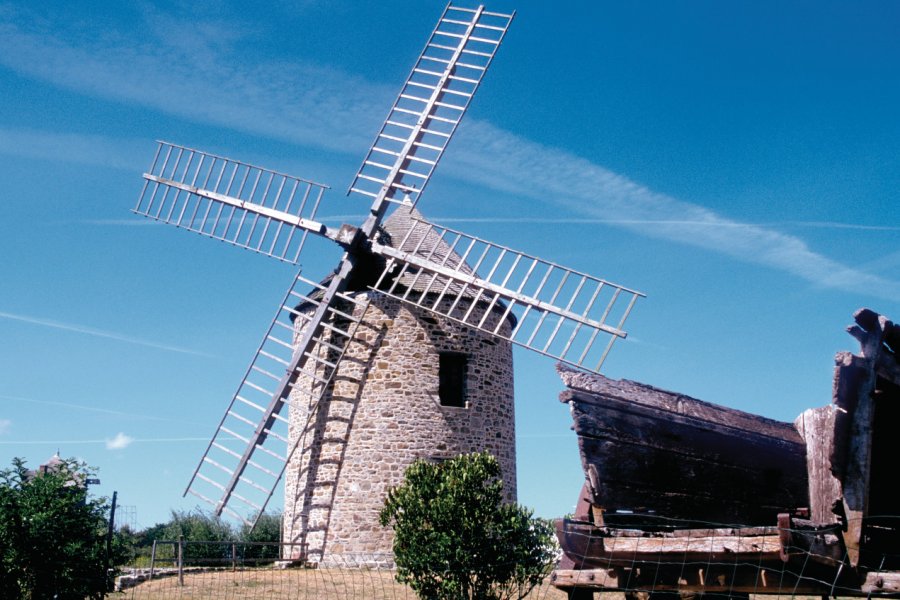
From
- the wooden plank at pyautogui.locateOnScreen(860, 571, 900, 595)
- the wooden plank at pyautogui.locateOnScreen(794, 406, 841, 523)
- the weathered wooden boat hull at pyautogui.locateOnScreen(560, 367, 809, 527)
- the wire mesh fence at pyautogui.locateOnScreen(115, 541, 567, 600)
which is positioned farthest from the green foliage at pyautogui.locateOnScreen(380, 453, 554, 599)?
the wooden plank at pyautogui.locateOnScreen(860, 571, 900, 595)

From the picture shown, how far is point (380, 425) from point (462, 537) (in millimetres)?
3359

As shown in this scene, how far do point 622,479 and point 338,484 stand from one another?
906cm

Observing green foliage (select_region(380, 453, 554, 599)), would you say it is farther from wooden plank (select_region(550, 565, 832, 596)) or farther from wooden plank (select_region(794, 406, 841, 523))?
wooden plank (select_region(794, 406, 841, 523))

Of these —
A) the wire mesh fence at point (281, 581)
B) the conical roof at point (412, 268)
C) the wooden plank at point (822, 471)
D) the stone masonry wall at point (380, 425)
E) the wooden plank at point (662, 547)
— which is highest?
the conical roof at point (412, 268)

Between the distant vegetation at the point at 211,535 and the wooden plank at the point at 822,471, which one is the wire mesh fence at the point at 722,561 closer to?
the wooden plank at the point at 822,471

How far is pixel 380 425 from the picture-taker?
45.5ft

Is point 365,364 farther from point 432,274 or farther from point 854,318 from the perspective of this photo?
point 854,318

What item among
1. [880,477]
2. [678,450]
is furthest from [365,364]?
[880,477]

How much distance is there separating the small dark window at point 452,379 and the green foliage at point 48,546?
19.4 ft


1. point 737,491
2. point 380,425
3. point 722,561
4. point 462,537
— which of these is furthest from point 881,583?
point 380,425

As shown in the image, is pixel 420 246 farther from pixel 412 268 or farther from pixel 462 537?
pixel 462 537

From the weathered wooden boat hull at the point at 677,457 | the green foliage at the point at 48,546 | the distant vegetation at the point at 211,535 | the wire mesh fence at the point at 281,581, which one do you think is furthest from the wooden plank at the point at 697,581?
→ the distant vegetation at the point at 211,535

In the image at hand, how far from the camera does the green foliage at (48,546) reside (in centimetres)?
983

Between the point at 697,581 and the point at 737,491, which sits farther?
A: the point at 737,491
